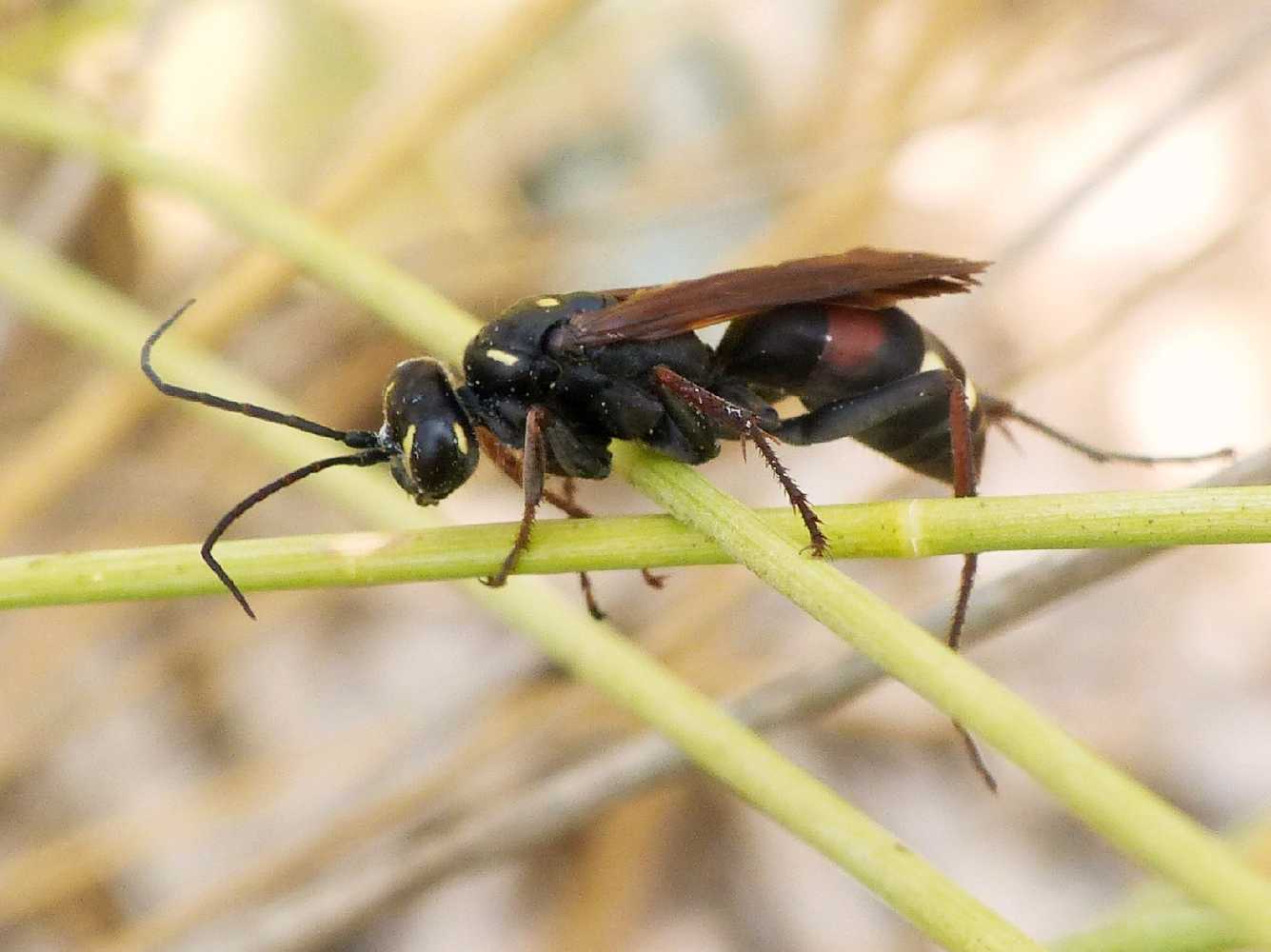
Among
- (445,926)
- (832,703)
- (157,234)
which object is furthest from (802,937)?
(157,234)

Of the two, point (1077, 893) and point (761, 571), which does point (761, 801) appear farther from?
point (1077, 893)

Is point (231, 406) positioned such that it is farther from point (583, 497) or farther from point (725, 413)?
point (583, 497)

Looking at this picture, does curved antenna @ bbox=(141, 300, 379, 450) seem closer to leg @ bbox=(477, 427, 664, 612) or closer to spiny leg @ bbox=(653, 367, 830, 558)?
leg @ bbox=(477, 427, 664, 612)

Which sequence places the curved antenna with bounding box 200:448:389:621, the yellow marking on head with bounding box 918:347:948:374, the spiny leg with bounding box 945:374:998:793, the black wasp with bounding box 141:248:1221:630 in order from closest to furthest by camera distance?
the curved antenna with bounding box 200:448:389:621 < the spiny leg with bounding box 945:374:998:793 < the black wasp with bounding box 141:248:1221:630 < the yellow marking on head with bounding box 918:347:948:374

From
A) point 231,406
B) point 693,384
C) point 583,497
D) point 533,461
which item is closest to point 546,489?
point 533,461

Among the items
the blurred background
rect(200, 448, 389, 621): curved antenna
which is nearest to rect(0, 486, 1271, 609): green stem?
rect(200, 448, 389, 621): curved antenna

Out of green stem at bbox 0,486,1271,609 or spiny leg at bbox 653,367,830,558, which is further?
spiny leg at bbox 653,367,830,558
